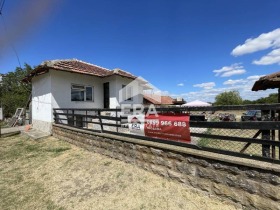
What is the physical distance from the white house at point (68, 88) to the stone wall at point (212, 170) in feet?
20.1

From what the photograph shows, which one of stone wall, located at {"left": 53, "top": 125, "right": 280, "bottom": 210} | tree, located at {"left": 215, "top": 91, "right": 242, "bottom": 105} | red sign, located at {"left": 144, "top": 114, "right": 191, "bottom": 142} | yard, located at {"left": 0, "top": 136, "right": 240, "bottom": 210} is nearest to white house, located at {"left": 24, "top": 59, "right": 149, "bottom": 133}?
yard, located at {"left": 0, "top": 136, "right": 240, "bottom": 210}

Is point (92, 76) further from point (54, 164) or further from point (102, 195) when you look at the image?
point (102, 195)

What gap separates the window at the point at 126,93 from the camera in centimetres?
1334

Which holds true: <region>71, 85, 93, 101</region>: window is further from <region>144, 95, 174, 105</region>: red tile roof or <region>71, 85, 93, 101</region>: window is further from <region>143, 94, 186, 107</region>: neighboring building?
<region>144, 95, 174, 105</region>: red tile roof

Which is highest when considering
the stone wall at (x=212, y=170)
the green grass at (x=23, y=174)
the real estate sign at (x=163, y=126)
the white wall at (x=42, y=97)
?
the white wall at (x=42, y=97)

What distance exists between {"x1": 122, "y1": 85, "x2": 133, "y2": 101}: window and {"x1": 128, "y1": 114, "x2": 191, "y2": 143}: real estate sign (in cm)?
769

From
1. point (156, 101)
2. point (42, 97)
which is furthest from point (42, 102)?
point (156, 101)

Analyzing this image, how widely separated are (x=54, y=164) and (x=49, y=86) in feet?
18.0

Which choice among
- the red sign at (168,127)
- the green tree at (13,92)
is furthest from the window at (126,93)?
the green tree at (13,92)

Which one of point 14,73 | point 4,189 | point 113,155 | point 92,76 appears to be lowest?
point 4,189

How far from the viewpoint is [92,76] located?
1216cm

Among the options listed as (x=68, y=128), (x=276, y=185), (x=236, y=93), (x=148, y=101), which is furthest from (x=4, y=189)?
(x=236, y=93)

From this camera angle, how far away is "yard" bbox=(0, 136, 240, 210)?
3.76 m

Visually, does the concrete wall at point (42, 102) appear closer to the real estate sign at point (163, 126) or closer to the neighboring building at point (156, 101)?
the real estate sign at point (163, 126)
